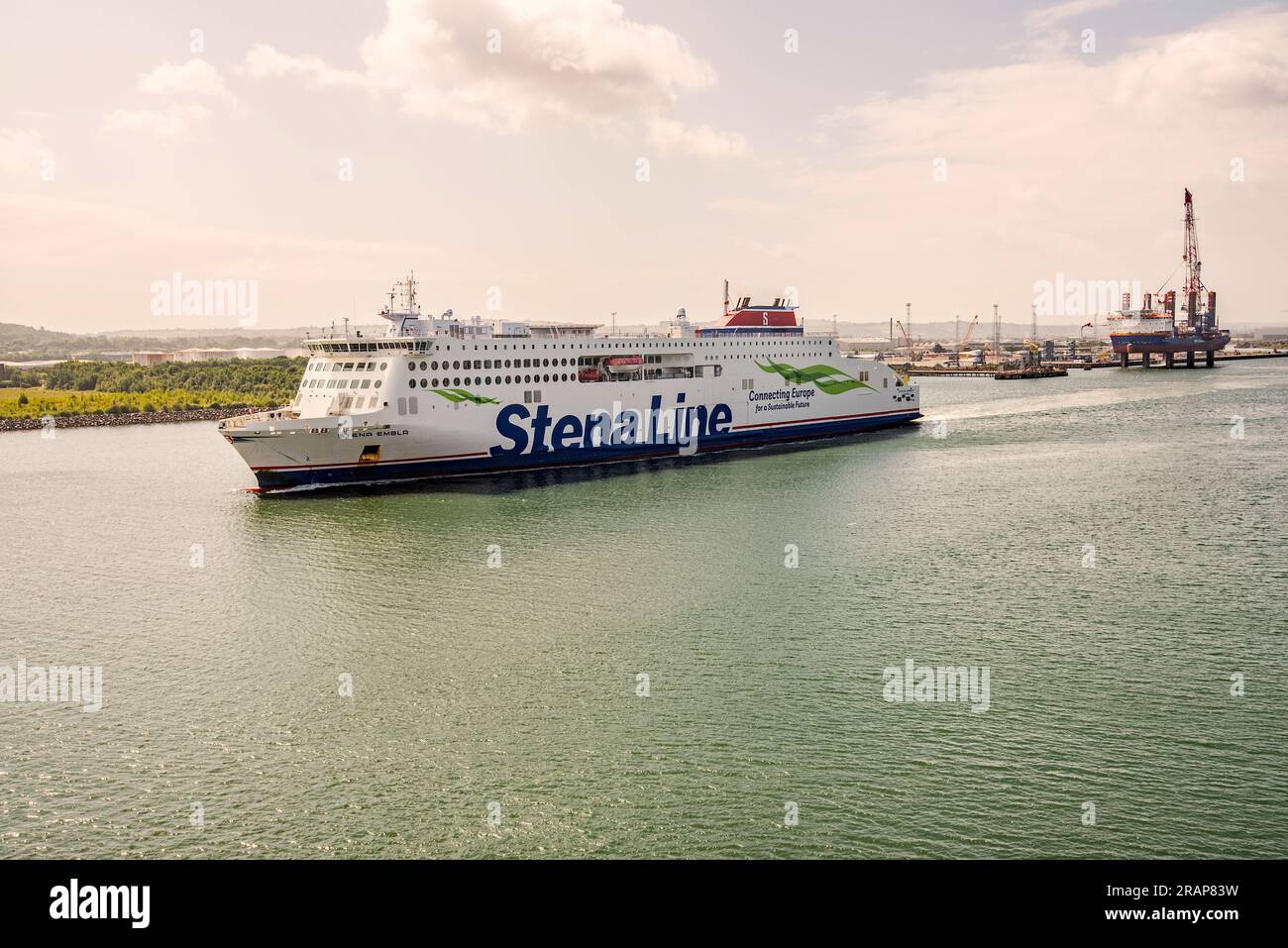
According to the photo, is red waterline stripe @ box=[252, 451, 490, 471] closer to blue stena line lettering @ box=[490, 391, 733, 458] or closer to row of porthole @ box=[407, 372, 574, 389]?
blue stena line lettering @ box=[490, 391, 733, 458]

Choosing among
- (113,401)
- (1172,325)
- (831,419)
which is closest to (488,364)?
(831,419)

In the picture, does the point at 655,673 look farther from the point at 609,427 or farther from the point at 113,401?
the point at 113,401

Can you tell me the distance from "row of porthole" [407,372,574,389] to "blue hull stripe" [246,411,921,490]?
290 cm

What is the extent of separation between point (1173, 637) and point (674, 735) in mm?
9385

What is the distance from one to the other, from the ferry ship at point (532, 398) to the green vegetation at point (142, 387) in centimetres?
3689

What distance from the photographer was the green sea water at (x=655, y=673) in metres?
10.0

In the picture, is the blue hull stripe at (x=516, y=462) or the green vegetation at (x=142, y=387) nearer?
the blue hull stripe at (x=516, y=462)

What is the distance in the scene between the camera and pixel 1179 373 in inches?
3642

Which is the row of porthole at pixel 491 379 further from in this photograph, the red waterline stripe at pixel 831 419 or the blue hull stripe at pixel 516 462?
the red waterline stripe at pixel 831 419

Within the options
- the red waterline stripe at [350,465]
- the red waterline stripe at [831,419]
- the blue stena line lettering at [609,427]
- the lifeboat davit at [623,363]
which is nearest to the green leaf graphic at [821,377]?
the red waterline stripe at [831,419]

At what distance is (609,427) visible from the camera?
1446 inches
